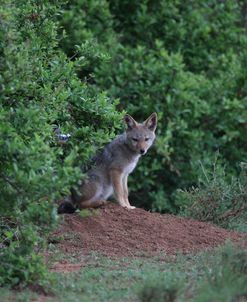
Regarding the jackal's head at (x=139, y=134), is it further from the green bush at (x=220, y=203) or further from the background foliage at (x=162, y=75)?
the green bush at (x=220, y=203)

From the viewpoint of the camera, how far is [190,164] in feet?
50.2

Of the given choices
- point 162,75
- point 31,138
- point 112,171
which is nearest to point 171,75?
point 162,75

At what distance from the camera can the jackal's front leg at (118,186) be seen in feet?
37.2

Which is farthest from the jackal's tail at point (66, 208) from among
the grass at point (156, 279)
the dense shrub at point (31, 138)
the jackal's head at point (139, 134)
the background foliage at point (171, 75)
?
the background foliage at point (171, 75)

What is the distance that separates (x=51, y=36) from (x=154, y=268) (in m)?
2.92

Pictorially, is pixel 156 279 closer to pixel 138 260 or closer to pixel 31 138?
pixel 138 260

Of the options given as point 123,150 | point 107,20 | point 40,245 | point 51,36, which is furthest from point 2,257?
point 107,20

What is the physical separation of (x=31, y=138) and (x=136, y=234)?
2.34 meters

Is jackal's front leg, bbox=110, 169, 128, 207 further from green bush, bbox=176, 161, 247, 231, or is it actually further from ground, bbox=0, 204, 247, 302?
green bush, bbox=176, 161, 247, 231

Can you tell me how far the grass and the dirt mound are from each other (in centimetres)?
41

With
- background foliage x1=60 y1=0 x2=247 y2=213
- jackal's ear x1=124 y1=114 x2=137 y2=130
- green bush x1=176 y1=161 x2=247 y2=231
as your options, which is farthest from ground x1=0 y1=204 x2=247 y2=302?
background foliage x1=60 y1=0 x2=247 y2=213

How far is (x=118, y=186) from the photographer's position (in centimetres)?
1134

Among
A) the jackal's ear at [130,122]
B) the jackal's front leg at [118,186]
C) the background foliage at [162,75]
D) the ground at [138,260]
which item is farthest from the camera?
the jackal's ear at [130,122]

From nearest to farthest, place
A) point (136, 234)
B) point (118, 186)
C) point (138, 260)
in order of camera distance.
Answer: point (138, 260) → point (136, 234) → point (118, 186)
